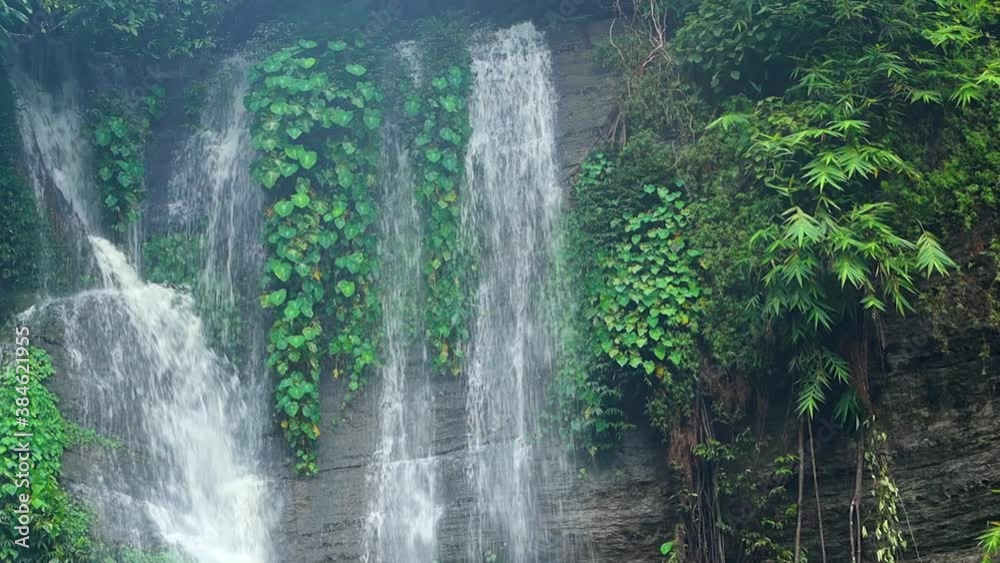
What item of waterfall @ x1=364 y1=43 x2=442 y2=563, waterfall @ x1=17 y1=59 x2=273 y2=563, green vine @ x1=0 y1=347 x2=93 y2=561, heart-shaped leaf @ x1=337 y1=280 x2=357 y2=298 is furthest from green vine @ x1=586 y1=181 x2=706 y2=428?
green vine @ x1=0 y1=347 x2=93 y2=561

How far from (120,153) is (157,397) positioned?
2632 mm

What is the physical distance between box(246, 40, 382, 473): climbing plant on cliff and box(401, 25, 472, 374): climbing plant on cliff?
18.8 inches

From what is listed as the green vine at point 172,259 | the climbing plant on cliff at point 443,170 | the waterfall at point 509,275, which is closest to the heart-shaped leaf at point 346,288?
the climbing plant on cliff at point 443,170

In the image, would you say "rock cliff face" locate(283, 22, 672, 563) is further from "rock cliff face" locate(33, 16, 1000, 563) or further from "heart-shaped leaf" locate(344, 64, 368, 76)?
"heart-shaped leaf" locate(344, 64, 368, 76)

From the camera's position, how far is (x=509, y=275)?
9.88m

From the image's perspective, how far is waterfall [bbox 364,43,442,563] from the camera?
9.04 metres

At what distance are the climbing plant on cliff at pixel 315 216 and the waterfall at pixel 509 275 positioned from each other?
104 cm

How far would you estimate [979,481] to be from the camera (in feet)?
24.7

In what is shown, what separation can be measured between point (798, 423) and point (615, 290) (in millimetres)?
1886

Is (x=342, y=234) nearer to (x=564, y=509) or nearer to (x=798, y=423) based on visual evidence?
(x=564, y=509)

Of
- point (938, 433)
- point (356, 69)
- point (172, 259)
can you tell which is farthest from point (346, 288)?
point (938, 433)

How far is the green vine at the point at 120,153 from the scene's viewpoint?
33.8ft

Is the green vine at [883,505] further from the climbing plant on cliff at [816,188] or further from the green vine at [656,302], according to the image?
the green vine at [656,302]

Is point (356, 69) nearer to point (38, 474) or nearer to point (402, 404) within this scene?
point (402, 404)
